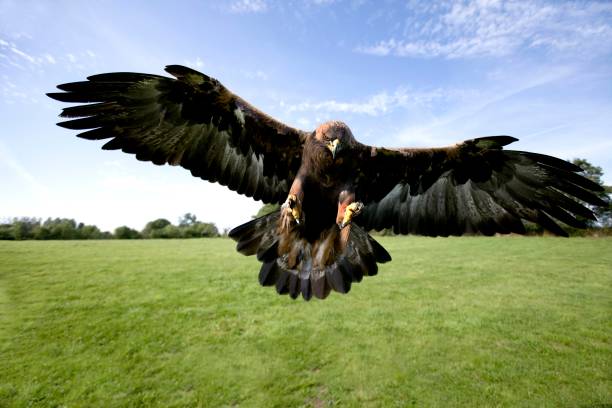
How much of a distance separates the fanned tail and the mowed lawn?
25.6 feet

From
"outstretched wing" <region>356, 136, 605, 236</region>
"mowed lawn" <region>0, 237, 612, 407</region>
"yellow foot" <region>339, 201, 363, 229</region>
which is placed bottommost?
"mowed lawn" <region>0, 237, 612, 407</region>

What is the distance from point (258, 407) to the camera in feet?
33.7

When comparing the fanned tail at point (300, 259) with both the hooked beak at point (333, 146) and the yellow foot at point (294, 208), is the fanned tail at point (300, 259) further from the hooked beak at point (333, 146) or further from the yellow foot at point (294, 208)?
the hooked beak at point (333, 146)

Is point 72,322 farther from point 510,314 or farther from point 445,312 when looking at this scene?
point 510,314

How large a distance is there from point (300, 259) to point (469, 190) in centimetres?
269

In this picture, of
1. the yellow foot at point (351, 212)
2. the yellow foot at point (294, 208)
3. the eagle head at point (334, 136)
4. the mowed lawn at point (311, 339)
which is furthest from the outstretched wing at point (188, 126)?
the mowed lawn at point (311, 339)

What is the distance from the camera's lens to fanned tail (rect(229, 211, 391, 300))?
169 inches

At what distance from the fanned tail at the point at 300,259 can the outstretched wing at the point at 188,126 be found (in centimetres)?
73

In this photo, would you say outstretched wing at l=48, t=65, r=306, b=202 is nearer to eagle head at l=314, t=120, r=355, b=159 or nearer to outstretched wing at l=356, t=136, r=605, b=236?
eagle head at l=314, t=120, r=355, b=159

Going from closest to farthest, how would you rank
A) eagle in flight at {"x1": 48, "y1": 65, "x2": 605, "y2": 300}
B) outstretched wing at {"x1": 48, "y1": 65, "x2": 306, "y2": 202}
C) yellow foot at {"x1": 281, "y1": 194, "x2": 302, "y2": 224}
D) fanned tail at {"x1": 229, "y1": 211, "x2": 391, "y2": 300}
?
yellow foot at {"x1": 281, "y1": 194, "x2": 302, "y2": 224} → eagle in flight at {"x1": 48, "y1": 65, "x2": 605, "y2": 300} → outstretched wing at {"x1": 48, "y1": 65, "x2": 306, "y2": 202} → fanned tail at {"x1": 229, "y1": 211, "x2": 391, "y2": 300}

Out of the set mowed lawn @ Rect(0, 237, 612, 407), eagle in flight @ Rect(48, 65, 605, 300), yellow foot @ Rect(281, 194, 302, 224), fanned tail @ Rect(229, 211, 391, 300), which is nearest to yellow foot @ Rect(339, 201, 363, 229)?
eagle in flight @ Rect(48, 65, 605, 300)

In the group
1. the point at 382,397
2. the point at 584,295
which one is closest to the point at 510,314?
the point at 584,295

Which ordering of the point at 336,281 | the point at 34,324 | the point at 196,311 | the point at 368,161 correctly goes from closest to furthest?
the point at 368,161, the point at 336,281, the point at 34,324, the point at 196,311

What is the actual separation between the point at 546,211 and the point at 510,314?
50.7ft
